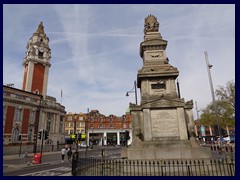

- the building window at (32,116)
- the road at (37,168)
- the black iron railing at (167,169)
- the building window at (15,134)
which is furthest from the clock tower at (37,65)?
the black iron railing at (167,169)

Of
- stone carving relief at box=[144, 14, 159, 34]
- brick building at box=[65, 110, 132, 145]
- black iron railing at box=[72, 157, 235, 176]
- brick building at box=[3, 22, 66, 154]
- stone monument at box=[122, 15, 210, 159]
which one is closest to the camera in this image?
black iron railing at box=[72, 157, 235, 176]

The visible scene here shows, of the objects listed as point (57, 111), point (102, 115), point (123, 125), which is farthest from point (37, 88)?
point (123, 125)

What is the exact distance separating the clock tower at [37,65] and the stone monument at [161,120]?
41.0m

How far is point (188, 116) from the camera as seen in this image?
37.9 ft

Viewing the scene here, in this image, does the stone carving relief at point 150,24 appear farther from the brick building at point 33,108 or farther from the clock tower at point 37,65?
the clock tower at point 37,65

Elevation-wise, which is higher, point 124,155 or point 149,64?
point 149,64

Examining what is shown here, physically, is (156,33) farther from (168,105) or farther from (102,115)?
(102,115)

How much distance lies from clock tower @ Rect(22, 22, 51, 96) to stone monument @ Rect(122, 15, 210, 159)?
41.0 meters

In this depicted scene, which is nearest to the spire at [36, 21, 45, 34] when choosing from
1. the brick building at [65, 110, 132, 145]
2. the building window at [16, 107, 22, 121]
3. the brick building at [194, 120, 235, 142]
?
the building window at [16, 107, 22, 121]

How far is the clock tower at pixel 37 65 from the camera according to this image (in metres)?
46.0

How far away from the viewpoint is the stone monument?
10.2 m

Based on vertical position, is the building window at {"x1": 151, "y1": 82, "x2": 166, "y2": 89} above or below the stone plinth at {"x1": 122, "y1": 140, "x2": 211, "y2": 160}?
above

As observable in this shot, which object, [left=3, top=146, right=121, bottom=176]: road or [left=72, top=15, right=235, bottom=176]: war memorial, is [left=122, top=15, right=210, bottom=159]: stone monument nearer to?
[left=72, top=15, right=235, bottom=176]: war memorial
